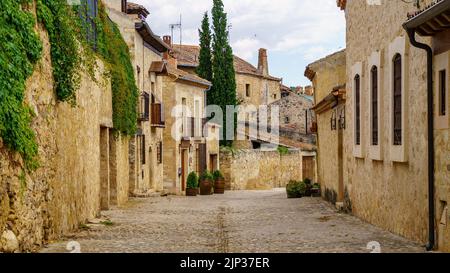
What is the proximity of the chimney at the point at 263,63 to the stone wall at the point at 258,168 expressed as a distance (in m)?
20.5

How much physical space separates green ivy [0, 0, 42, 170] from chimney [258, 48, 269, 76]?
5818 cm

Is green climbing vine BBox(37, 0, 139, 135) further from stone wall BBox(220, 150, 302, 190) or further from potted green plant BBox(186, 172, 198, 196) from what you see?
stone wall BBox(220, 150, 302, 190)

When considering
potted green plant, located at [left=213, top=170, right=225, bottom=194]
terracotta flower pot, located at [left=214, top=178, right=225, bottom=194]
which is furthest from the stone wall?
terracotta flower pot, located at [left=214, top=178, right=225, bottom=194]

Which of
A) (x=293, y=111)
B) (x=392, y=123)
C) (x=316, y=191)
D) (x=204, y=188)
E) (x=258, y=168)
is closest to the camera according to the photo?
(x=392, y=123)

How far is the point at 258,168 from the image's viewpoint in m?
47.6

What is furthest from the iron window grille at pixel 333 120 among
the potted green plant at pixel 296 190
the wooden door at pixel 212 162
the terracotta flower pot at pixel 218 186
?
the wooden door at pixel 212 162

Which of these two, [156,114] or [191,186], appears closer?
[156,114]

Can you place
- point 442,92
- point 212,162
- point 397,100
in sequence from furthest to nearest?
point 212,162 → point 397,100 → point 442,92

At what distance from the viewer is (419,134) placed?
1197 centimetres

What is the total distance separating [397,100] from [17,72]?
684cm

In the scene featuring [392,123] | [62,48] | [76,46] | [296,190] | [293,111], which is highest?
[293,111]

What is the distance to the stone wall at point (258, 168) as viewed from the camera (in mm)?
46094

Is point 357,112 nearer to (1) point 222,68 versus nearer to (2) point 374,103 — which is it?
(2) point 374,103

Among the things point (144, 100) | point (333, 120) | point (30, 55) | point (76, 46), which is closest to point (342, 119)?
point (333, 120)
